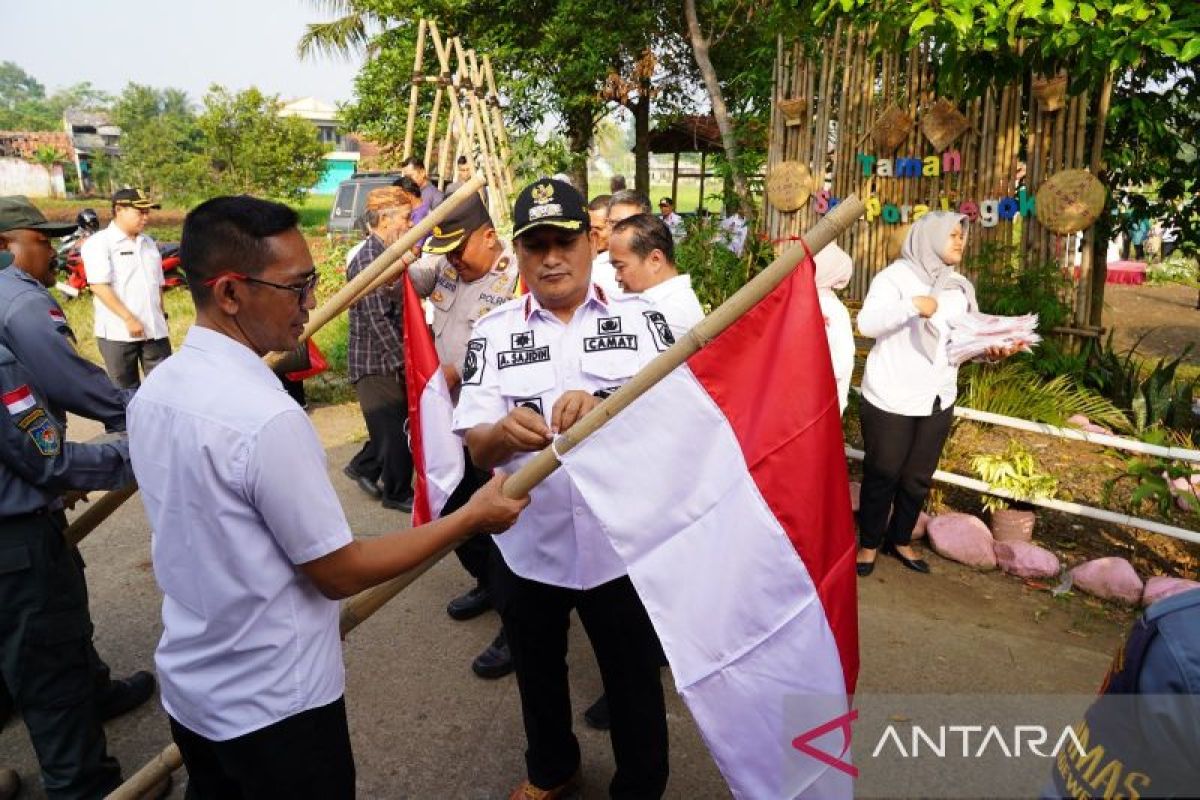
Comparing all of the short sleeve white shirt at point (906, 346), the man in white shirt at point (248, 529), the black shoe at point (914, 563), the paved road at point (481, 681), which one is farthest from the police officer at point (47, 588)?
the black shoe at point (914, 563)

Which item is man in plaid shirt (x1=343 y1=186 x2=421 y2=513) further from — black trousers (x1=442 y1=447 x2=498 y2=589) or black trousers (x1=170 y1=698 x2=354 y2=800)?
black trousers (x1=170 y1=698 x2=354 y2=800)

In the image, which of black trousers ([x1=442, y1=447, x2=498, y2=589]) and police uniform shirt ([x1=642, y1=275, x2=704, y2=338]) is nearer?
police uniform shirt ([x1=642, y1=275, x2=704, y2=338])

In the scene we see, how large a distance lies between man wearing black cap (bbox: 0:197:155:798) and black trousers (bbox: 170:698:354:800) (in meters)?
1.09

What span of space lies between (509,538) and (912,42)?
12.0 feet

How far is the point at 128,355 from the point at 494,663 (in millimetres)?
4805

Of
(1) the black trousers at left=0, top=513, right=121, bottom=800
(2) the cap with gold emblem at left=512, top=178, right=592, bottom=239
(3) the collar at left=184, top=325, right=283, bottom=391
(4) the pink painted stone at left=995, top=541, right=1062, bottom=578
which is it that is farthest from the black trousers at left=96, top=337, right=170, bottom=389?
(4) the pink painted stone at left=995, top=541, right=1062, bottom=578

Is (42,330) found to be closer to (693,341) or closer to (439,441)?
(439,441)

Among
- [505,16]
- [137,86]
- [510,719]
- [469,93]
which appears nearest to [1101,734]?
[510,719]

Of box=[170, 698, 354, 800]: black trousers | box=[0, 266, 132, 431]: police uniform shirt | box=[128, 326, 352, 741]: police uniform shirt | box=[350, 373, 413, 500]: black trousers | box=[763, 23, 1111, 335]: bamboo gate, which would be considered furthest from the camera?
box=[763, 23, 1111, 335]: bamboo gate

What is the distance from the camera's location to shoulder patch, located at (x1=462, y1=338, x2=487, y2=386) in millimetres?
2504

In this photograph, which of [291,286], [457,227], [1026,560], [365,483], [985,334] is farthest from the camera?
[365,483]

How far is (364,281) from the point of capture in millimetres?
2816

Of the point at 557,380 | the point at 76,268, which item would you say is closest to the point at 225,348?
the point at 557,380

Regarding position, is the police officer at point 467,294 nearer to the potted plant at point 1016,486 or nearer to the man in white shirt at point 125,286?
the potted plant at point 1016,486
